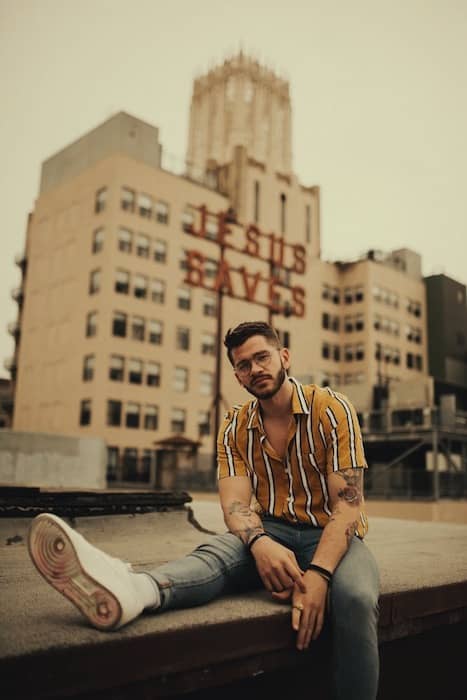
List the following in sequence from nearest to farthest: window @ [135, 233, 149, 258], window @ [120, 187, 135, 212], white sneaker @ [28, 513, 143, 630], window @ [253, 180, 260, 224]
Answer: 1. white sneaker @ [28, 513, 143, 630]
2. window @ [120, 187, 135, 212]
3. window @ [135, 233, 149, 258]
4. window @ [253, 180, 260, 224]

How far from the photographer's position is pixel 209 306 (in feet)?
148

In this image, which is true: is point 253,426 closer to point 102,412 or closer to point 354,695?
point 354,695

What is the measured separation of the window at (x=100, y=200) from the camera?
4088cm

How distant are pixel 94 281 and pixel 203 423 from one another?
40.4 feet

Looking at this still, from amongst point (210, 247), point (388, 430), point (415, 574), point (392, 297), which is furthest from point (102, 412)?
point (415, 574)

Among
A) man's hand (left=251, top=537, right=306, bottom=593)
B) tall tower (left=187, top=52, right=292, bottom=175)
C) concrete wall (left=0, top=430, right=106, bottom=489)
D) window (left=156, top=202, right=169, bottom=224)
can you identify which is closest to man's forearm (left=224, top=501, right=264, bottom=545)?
man's hand (left=251, top=537, right=306, bottom=593)

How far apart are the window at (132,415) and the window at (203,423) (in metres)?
4.34

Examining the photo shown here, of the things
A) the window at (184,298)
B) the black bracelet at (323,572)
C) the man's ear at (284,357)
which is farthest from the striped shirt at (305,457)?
the window at (184,298)

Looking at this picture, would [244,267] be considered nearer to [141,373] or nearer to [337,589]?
[141,373]

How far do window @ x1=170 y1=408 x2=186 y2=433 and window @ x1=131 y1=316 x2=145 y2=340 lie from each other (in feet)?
18.5

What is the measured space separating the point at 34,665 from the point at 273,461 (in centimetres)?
147

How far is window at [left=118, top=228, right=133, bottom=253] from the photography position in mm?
40375

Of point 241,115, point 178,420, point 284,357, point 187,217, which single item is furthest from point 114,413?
point 241,115

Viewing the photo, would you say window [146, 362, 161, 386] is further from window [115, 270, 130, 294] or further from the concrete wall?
the concrete wall
